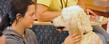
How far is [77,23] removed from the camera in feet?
4.66

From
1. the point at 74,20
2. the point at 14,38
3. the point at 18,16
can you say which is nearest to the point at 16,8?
the point at 18,16

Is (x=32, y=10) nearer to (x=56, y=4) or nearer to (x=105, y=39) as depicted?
(x=56, y=4)

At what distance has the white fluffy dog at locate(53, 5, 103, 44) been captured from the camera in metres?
1.43

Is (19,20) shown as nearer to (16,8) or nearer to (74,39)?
(16,8)

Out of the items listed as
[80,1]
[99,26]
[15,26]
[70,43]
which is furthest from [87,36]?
[80,1]

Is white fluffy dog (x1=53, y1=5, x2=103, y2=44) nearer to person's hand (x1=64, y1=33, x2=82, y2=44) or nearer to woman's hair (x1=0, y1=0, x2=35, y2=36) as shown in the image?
person's hand (x1=64, y1=33, x2=82, y2=44)

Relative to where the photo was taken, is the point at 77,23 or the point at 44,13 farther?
the point at 44,13

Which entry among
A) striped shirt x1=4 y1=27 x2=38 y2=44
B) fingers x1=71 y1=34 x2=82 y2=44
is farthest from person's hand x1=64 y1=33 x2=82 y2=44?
striped shirt x1=4 y1=27 x2=38 y2=44

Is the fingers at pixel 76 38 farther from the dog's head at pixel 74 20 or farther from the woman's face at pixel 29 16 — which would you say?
the woman's face at pixel 29 16

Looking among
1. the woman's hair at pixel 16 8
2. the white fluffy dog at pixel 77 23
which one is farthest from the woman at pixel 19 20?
the white fluffy dog at pixel 77 23

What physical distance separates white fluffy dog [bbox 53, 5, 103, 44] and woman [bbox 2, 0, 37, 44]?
170 millimetres

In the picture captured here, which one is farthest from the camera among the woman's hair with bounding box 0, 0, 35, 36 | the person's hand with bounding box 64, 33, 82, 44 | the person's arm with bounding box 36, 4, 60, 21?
the person's arm with bounding box 36, 4, 60, 21

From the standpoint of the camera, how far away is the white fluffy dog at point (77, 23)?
4.68 feet

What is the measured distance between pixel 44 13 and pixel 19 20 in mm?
332
